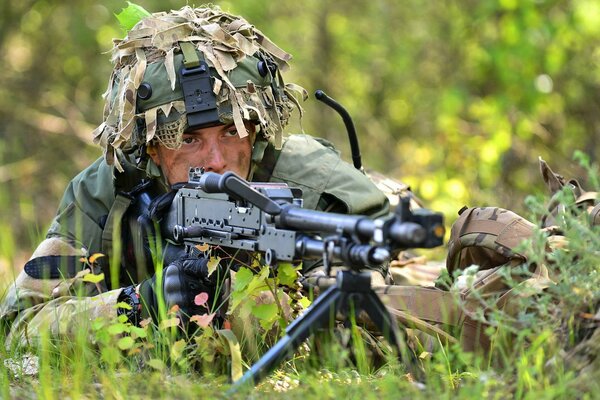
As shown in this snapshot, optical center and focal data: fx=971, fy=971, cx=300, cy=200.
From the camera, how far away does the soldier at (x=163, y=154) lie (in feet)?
13.1

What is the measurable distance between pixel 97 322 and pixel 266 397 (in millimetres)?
679

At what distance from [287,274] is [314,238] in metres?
0.45

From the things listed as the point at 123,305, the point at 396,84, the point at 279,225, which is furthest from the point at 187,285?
the point at 396,84

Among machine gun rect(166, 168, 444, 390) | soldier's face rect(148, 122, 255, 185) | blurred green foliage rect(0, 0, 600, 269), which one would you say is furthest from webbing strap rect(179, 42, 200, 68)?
blurred green foliage rect(0, 0, 600, 269)

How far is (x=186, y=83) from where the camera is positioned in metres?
4.01

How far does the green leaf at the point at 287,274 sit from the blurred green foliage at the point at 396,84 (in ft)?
13.6

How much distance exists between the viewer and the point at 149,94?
4.03 meters

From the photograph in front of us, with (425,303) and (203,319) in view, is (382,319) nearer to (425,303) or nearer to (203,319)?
(203,319)

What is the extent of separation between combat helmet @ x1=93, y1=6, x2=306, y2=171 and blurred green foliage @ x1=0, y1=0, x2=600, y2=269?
3453mm

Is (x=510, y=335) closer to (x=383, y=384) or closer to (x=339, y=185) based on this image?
(x=383, y=384)

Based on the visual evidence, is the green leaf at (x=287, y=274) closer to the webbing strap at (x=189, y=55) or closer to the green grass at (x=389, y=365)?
the green grass at (x=389, y=365)

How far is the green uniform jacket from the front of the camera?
13.4 feet

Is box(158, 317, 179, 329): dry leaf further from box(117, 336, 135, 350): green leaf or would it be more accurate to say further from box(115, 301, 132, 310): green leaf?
→ box(115, 301, 132, 310): green leaf

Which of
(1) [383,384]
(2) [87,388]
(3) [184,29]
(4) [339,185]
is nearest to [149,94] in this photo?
(3) [184,29]
